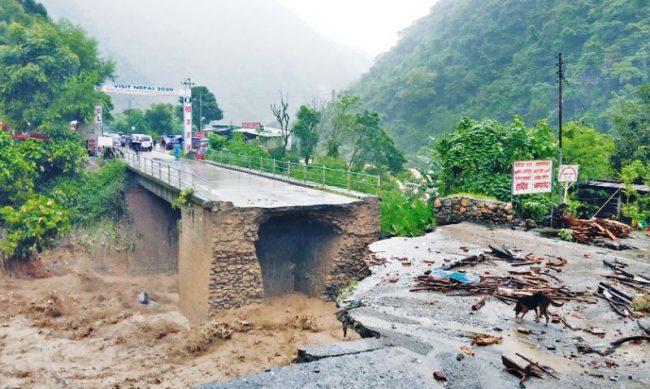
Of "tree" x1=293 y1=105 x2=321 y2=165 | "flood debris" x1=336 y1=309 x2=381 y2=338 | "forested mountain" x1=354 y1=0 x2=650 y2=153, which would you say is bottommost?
"flood debris" x1=336 y1=309 x2=381 y2=338

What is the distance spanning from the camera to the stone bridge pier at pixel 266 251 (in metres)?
14.6

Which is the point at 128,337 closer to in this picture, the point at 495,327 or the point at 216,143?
the point at 495,327

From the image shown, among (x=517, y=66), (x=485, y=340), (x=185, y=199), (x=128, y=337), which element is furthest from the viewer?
(x=517, y=66)

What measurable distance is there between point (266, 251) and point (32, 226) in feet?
34.1

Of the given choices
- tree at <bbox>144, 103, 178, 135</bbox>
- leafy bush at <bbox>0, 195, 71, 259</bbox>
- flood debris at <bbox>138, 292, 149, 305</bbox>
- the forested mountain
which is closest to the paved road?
flood debris at <bbox>138, 292, 149, 305</bbox>

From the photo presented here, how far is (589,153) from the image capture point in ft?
75.9

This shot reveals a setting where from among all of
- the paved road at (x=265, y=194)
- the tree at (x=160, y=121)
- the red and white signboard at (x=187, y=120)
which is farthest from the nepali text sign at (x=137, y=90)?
the tree at (x=160, y=121)

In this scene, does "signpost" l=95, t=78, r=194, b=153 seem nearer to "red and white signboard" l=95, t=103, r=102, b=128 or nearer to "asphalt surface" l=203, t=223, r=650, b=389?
"red and white signboard" l=95, t=103, r=102, b=128

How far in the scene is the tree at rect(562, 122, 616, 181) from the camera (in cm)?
2248

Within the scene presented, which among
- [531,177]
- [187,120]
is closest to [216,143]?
[187,120]

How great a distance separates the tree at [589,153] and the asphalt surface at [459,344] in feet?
44.1

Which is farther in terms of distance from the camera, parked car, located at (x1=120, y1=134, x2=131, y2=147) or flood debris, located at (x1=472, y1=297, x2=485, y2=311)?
parked car, located at (x1=120, y1=134, x2=131, y2=147)

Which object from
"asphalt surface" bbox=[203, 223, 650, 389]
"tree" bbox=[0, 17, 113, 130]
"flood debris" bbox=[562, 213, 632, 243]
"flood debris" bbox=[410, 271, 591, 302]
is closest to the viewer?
"asphalt surface" bbox=[203, 223, 650, 389]

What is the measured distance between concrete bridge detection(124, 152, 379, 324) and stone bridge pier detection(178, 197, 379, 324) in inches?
1.1
